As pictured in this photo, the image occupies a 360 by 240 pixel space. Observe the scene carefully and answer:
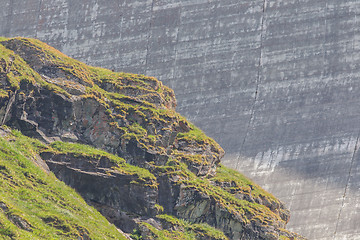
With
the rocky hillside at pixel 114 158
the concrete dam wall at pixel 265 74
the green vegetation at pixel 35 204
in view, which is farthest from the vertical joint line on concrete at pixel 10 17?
the green vegetation at pixel 35 204

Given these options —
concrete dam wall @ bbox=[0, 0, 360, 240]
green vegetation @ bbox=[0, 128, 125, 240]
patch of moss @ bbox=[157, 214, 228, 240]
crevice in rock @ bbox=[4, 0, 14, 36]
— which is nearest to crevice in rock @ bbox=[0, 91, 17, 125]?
green vegetation @ bbox=[0, 128, 125, 240]

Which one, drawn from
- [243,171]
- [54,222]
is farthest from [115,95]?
[243,171]

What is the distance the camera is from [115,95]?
28.7 meters

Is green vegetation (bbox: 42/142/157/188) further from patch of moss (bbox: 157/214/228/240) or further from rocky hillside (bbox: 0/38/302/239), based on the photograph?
patch of moss (bbox: 157/214/228/240)

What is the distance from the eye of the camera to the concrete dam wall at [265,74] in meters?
45.7

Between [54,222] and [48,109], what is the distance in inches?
282

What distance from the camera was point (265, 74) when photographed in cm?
4931

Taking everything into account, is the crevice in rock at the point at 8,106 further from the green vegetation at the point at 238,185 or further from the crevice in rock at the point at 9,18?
the crevice in rock at the point at 9,18

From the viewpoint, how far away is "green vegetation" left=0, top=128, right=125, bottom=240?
18.8 m

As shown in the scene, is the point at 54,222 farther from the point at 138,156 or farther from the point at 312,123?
the point at 312,123

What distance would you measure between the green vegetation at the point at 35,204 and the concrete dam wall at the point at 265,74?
23.4m

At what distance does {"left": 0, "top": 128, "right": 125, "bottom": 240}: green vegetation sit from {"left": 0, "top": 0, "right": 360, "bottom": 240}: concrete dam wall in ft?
76.7

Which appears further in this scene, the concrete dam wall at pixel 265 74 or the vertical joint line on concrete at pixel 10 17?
the vertical joint line on concrete at pixel 10 17

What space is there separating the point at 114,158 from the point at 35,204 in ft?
17.0
